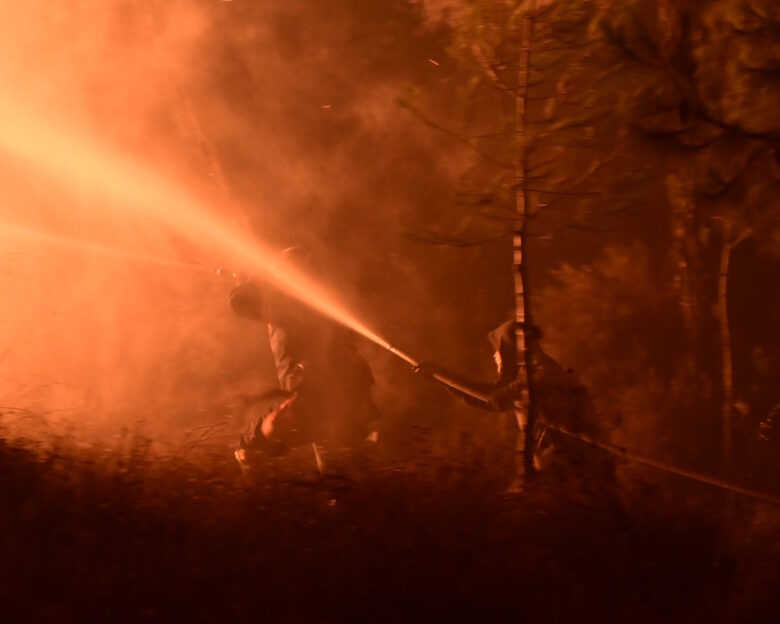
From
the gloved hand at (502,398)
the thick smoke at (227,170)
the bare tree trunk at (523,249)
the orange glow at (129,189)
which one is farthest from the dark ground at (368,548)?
the orange glow at (129,189)

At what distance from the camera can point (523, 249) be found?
711 centimetres

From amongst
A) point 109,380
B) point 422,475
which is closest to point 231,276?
point 109,380

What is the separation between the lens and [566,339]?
9812 mm

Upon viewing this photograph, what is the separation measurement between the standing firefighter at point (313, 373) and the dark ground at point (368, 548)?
163 cm

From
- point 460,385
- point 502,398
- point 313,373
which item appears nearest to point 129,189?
point 313,373

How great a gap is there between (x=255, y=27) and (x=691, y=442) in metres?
5.71

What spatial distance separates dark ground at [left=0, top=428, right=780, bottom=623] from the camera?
5395 mm

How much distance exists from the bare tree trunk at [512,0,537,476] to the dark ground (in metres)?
0.41

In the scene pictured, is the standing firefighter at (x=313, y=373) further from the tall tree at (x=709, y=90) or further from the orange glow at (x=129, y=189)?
the tall tree at (x=709, y=90)

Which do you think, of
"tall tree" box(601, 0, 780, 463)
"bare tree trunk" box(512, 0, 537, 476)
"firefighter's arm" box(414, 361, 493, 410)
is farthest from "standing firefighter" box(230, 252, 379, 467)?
"tall tree" box(601, 0, 780, 463)

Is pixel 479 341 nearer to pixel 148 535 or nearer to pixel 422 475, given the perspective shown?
pixel 422 475

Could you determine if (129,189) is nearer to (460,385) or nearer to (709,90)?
(460,385)

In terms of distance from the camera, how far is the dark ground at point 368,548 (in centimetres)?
539

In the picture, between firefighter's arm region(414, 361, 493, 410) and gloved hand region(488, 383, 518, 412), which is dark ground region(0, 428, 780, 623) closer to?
gloved hand region(488, 383, 518, 412)
